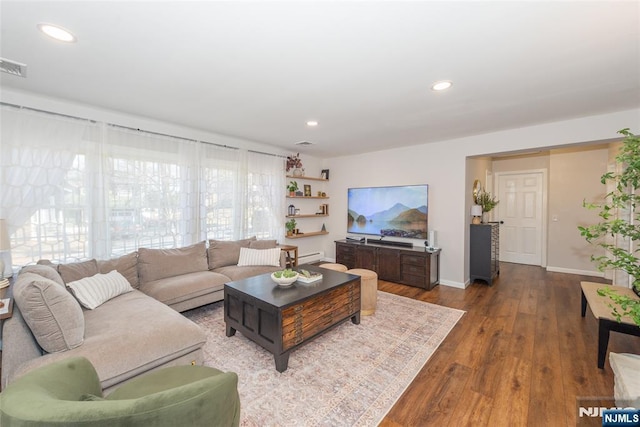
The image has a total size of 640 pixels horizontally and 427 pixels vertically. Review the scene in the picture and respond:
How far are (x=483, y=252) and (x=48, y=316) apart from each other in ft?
16.9

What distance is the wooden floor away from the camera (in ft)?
5.56

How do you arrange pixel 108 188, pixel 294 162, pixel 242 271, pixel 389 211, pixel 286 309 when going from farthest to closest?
pixel 294 162 → pixel 389 211 → pixel 242 271 → pixel 108 188 → pixel 286 309

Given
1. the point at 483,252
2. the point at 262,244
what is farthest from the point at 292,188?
the point at 483,252

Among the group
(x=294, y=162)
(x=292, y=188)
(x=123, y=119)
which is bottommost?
(x=292, y=188)

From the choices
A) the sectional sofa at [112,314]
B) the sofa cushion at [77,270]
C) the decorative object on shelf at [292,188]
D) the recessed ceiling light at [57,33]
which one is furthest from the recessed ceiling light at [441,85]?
the sofa cushion at [77,270]

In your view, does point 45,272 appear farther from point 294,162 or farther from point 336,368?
point 294,162

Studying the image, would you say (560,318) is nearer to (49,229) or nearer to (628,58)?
(628,58)

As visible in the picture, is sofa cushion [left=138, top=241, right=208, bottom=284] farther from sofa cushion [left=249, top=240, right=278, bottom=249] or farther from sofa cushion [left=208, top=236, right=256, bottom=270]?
sofa cushion [left=249, top=240, right=278, bottom=249]

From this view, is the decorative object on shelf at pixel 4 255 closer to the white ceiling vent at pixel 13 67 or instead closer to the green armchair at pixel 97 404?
the white ceiling vent at pixel 13 67

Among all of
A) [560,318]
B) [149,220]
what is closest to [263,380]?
Result: [149,220]

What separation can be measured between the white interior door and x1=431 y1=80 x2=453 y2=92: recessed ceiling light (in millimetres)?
4757

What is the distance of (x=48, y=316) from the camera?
1.60 m

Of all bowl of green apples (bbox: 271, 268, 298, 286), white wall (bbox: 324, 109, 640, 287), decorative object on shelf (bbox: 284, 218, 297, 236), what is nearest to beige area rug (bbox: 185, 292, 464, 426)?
bowl of green apples (bbox: 271, 268, 298, 286)

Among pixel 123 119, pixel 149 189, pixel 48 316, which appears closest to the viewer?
pixel 48 316
